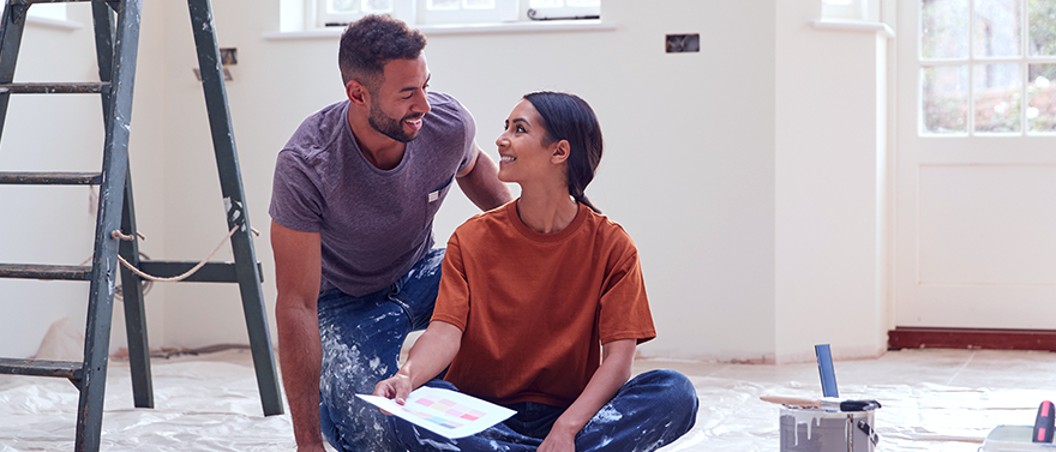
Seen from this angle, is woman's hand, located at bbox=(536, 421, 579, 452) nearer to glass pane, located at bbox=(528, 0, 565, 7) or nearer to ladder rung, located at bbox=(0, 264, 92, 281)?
ladder rung, located at bbox=(0, 264, 92, 281)

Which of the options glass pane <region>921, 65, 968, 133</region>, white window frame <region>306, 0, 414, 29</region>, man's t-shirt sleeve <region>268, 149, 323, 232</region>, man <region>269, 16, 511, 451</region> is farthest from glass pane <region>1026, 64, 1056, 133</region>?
man's t-shirt sleeve <region>268, 149, 323, 232</region>

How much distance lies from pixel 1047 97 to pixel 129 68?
3.33 m

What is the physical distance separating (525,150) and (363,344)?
62 centimetres

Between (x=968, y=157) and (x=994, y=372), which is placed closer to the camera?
(x=994, y=372)

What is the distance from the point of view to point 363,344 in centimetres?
258

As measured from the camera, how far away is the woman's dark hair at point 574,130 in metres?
2.23

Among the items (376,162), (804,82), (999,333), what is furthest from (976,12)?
(376,162)

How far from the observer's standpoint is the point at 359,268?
8.75 ft

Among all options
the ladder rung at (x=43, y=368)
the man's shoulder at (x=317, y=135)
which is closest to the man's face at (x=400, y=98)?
the man's shoulder at (x=317, y=135)

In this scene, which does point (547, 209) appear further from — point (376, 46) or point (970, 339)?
point (970, 339)

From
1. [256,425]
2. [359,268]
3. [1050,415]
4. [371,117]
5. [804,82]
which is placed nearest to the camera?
[1050,415]

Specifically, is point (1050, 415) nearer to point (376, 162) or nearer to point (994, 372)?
point (376, 162)

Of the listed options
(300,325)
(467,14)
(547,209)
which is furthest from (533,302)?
(467,14)

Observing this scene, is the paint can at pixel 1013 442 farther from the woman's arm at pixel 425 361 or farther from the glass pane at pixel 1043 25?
the glass pane at pixel 1043 25
